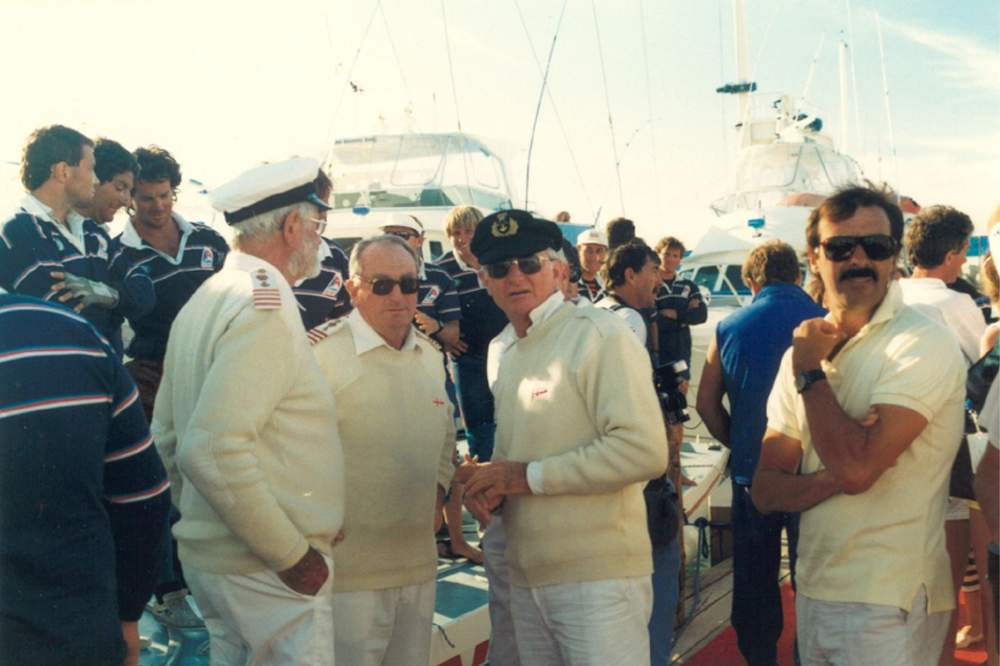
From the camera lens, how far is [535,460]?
2.58 meters

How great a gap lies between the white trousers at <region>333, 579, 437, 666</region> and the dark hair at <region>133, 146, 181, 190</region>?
2.20 m

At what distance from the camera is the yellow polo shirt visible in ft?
7.32

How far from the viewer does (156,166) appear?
393 centimetres

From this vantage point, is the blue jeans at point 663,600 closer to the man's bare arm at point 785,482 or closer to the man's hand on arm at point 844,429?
the man's bare arm at point 785,482

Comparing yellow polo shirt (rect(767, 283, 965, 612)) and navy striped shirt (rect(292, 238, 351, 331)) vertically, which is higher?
navy striped shirt (rect(292, 238, 351, 331))

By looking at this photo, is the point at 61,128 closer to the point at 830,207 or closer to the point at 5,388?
the point at 5,388

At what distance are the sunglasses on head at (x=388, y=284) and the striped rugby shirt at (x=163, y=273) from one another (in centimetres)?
122

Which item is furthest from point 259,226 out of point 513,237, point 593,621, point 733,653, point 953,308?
point 733,653

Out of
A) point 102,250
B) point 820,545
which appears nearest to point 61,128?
point 102,250

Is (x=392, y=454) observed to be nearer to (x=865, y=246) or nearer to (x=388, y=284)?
(x=388, y=284)

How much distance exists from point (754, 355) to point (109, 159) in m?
2.80

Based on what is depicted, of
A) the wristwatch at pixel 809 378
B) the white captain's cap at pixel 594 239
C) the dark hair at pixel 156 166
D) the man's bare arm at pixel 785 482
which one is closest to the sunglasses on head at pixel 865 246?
the wristwatch at pixel 809 378

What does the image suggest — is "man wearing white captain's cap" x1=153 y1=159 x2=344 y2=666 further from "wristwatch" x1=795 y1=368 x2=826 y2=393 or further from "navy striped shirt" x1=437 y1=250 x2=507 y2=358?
"navy striped shirt" x1=437 y1=250 x2=507 y2=358

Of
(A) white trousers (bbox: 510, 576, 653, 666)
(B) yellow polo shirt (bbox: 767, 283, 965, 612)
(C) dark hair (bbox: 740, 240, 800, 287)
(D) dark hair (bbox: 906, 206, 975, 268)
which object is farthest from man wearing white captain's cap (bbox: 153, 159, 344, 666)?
(D) dark hair (bbox: 906, 206, 975, 268)
